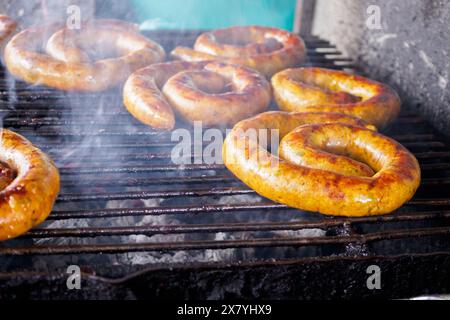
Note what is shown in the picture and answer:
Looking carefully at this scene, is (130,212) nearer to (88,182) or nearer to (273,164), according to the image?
(88,182)

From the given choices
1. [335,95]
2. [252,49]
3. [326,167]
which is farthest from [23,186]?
[252,49]

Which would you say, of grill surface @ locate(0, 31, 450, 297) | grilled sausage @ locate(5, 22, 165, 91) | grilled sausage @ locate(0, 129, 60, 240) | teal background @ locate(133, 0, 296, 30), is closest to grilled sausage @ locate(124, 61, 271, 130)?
grill surface @ locate(0, 31, 450, 297)

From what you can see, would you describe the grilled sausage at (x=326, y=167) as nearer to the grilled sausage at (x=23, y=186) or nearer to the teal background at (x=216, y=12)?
the grilled sausage at (x=23, y=186)

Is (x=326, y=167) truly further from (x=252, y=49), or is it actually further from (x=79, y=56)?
(x=79, y=56)

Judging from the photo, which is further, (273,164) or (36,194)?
(273,164)

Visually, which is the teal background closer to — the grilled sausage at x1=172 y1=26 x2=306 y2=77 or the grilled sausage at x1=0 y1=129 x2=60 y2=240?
the grilled sausage at x1=172 y1=26 x2=306 y2=77

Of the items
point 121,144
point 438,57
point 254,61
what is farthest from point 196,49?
point 438,57
